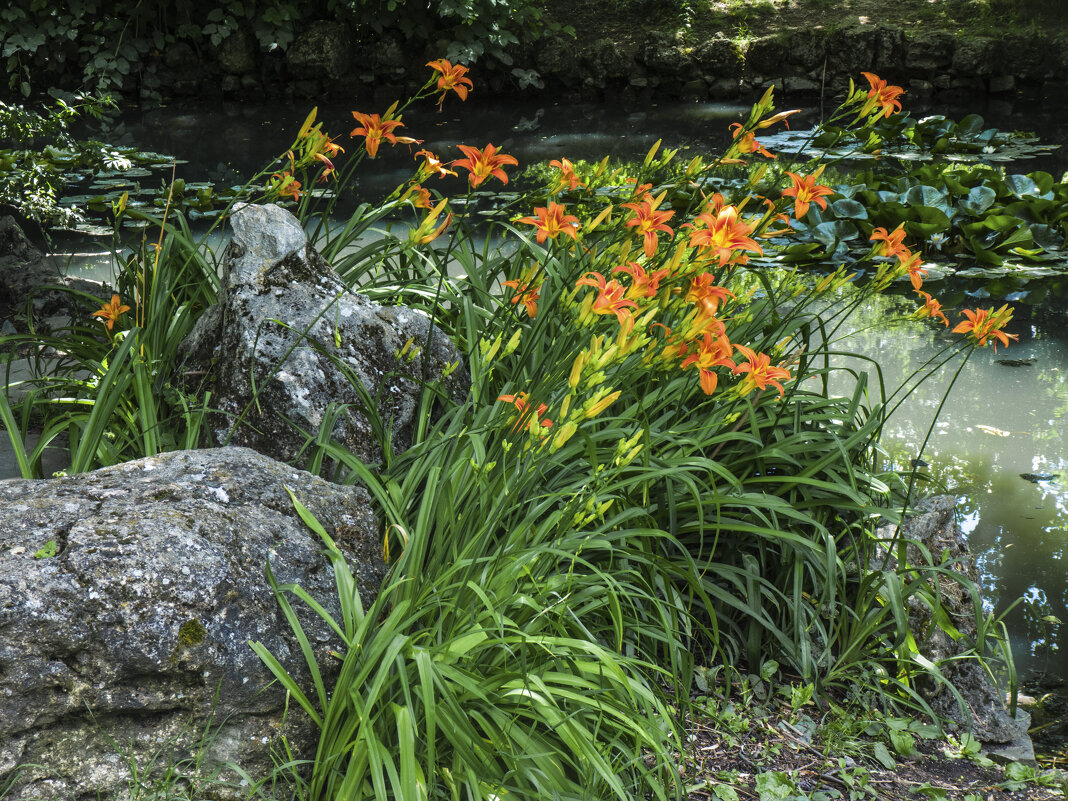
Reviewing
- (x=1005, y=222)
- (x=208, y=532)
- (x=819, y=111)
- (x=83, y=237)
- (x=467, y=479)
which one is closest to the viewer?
(x=208, y=532)

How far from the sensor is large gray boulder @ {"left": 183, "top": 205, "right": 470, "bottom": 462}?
220 centimetres

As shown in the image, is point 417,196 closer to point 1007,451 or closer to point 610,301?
point 610,301

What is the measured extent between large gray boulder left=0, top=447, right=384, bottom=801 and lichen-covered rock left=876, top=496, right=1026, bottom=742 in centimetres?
146

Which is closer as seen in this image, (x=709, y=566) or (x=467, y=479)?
(x=467, y=479)

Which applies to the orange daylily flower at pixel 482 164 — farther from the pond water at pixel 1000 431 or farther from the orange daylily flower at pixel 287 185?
the pond water at pixel 1000 431

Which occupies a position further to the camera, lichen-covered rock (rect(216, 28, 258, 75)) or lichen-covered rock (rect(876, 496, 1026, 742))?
lichen-covered rock (rect(216, 28, 258, 75))

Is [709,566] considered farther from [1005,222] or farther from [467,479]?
[1005,222]

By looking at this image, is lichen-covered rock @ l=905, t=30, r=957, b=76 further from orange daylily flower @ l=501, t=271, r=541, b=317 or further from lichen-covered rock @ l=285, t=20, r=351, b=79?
orange daylily flower @ l=501, t=271, r=541, b=317

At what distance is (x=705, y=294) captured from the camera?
1.67 metres

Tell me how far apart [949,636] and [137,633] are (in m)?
1.88

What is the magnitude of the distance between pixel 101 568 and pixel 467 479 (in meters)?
0.73

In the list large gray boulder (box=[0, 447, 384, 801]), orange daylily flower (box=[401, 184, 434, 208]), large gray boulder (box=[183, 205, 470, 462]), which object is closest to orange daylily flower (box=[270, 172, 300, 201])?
large gray boulder (box=[183, 205, 470, 462])

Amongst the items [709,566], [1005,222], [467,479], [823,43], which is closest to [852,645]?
[709,566]

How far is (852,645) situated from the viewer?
2.13 m
